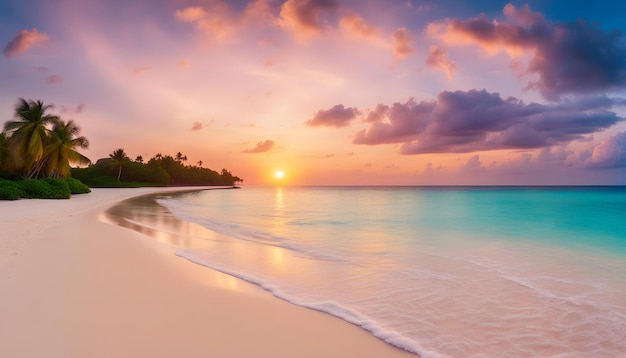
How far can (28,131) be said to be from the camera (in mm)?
35375

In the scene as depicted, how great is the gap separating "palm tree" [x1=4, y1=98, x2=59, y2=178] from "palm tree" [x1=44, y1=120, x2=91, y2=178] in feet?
8.12

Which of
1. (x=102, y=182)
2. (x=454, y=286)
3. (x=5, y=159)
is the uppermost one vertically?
(x=5, y=159)

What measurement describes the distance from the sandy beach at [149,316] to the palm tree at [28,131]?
34.7 meters

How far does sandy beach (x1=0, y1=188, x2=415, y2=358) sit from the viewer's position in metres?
3.73

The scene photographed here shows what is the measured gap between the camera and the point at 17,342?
370 cm

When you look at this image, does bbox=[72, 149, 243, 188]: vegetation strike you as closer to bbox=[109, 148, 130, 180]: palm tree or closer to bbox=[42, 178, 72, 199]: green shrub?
bbox=[109, 148, 130, 180]: palm tree

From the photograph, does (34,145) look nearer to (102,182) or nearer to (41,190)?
(41,190)

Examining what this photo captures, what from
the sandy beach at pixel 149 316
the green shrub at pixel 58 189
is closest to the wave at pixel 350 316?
the sandy beach at pixel 149 316

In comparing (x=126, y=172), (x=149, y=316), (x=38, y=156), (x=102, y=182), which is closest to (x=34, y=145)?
(x=38, y=156)

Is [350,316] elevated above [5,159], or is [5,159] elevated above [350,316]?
[5,159]

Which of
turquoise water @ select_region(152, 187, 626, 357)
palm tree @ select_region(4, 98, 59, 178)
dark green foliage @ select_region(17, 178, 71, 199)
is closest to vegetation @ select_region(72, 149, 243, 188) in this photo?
palm tree @ select_region(4, 98, 59, 178)

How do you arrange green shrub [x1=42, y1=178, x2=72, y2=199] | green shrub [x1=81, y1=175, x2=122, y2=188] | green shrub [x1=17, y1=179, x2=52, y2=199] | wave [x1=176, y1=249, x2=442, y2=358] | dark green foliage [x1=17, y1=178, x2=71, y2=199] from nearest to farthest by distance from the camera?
wave [x1=176, y1=249, x2=442, y2=358], green shrub [x1=17, y1=179, x2=52, y2=199], dark green foliage [x1=17, y1=178, x2=71, y2=199], green shrub [x1=42, y1=178, x2=72, y2=199], green shrub [x1=81, y1=175, x2=122, y2=188]

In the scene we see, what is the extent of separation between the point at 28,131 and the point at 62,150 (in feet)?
22.0

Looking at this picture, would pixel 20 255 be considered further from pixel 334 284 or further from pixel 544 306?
pixel 544 306
